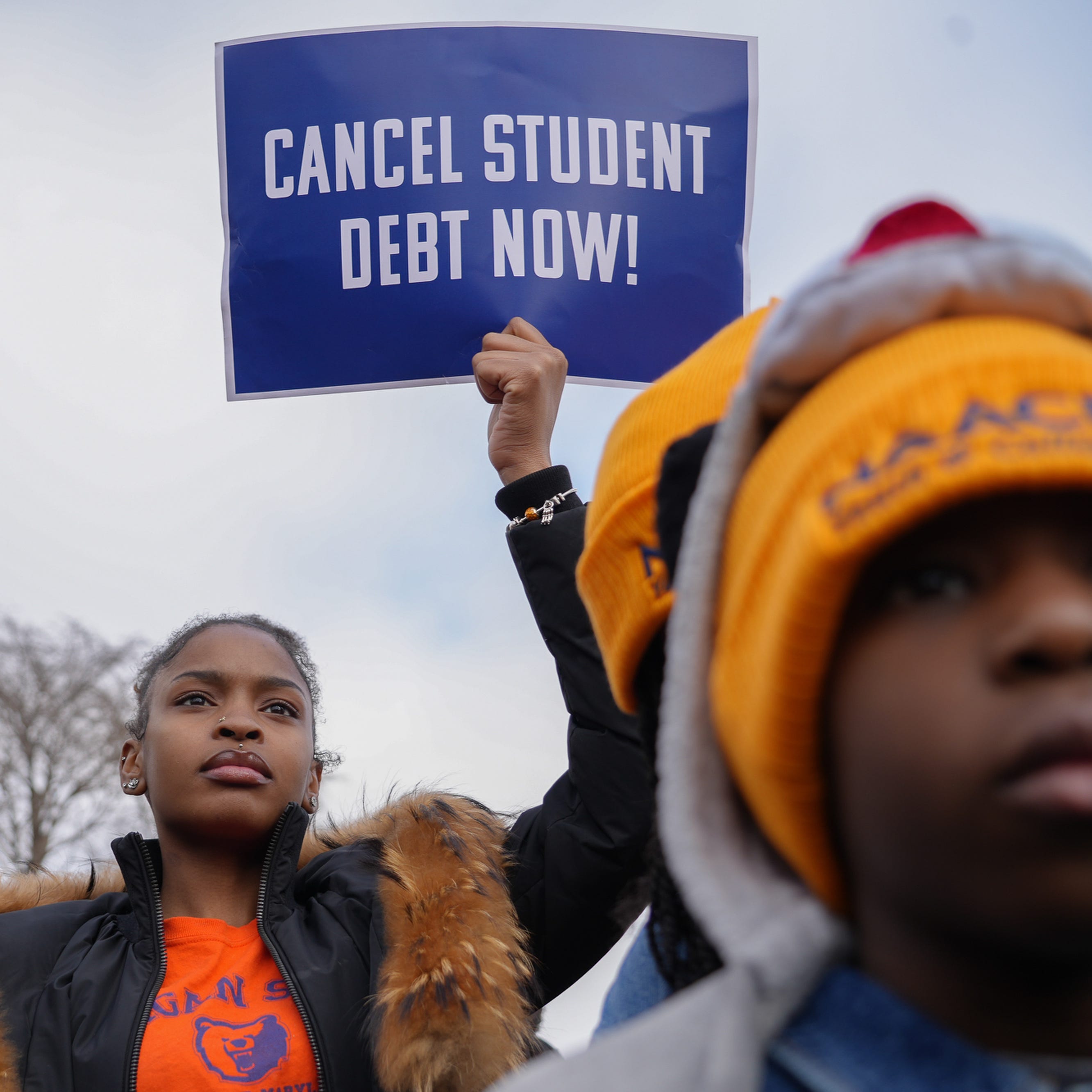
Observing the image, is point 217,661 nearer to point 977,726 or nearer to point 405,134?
point 405,134

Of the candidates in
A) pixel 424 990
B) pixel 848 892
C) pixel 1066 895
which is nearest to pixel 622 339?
pixel 424 990

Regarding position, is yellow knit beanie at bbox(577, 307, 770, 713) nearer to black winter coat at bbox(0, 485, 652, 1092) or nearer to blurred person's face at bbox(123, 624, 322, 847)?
black winter coat at bbox(0, 485, 652, 1092)

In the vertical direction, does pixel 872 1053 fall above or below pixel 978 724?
below

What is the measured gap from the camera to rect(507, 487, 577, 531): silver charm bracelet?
2.14 metres

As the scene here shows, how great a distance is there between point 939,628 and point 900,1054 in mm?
272

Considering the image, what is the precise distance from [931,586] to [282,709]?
2178 millimetres

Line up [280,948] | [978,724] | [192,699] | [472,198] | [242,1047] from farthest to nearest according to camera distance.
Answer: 1. [472,198]
2. [192,699]
3. [280,948]
4. [242,1047]
5. [978,724]

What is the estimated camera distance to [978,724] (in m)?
0.69

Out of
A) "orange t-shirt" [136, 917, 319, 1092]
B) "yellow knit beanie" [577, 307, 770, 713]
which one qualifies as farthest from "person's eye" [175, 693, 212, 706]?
"yellow knit beanie" [577, 307, 770, 713]

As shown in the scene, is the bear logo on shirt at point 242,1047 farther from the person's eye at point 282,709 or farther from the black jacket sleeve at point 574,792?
the person's eye at point 282,709

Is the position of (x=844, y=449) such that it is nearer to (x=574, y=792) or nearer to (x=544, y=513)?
(x=544, y=513)

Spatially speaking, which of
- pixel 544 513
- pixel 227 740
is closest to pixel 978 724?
pixel 544 513

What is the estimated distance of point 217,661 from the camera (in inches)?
107

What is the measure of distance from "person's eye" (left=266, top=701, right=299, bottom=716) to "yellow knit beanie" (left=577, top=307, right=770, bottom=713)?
170cm
